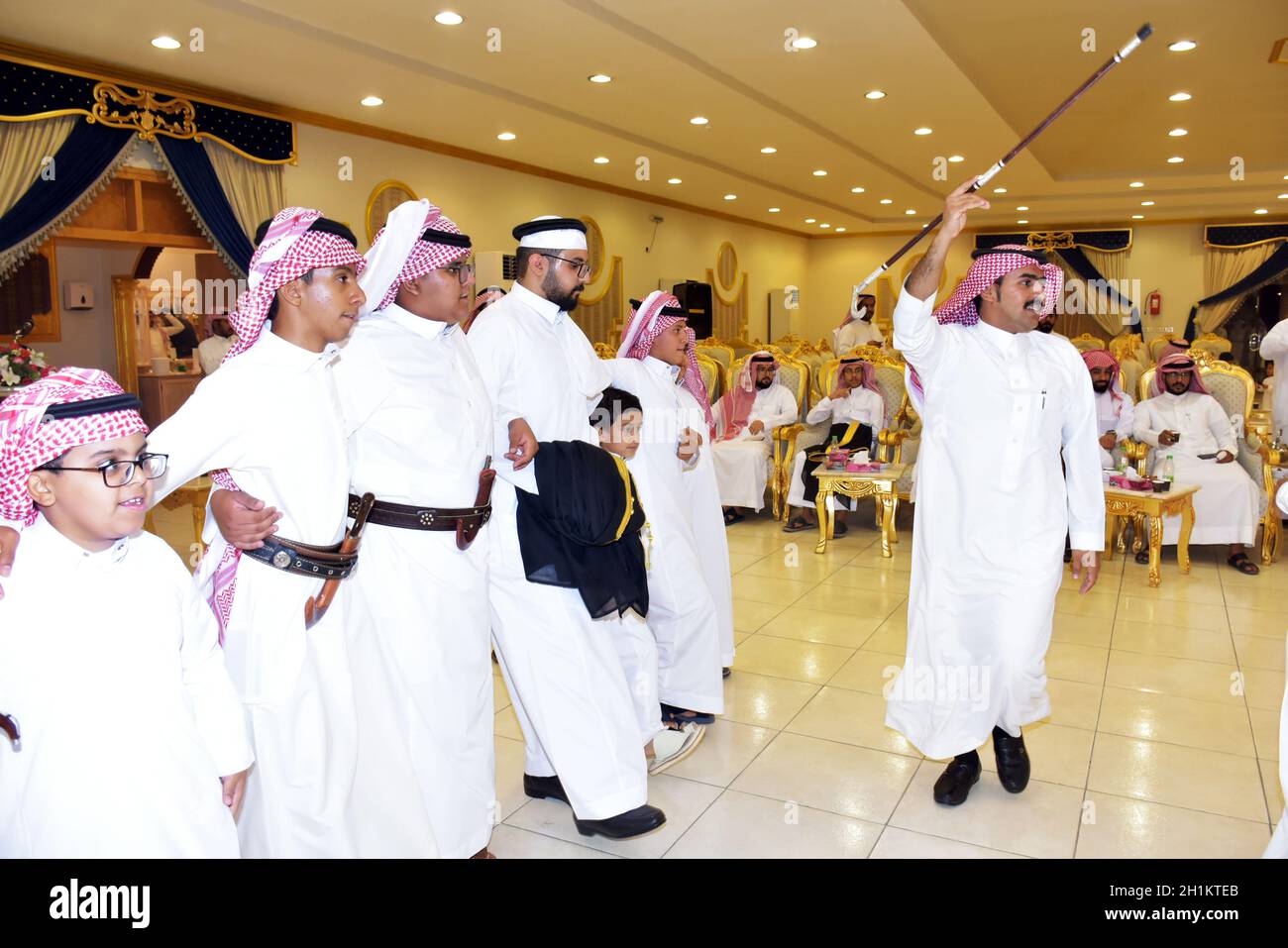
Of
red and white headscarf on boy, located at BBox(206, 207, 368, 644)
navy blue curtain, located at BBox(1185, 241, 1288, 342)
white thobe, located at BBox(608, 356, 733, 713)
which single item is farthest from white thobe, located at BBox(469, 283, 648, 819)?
navy blue curtain, located at BBox(1185, 241, 1288, 342)

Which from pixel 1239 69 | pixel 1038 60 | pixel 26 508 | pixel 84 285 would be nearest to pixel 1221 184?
pixel 1239 69

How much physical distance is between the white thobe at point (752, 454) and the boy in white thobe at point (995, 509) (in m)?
4.02

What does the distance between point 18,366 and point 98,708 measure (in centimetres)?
420

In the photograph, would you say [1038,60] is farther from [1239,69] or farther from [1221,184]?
[1221,184]

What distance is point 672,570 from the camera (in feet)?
10.5

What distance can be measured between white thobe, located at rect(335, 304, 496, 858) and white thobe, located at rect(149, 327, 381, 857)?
0.68 ft

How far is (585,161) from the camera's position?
9859 millimetres

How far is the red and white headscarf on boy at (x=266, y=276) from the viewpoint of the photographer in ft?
5.75

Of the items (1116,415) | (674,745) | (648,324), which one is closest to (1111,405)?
(1116,415)

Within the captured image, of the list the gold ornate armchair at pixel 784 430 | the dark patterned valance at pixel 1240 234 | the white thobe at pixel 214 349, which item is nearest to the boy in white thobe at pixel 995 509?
the gold ornate armchair at pixel 784 430

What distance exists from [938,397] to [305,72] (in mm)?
5266

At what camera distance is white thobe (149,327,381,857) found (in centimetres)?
171

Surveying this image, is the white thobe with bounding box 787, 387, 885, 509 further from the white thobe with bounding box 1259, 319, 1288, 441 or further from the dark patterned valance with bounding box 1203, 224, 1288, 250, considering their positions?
the dark patterned valance with bounding box 1203, 224, 1288, 250

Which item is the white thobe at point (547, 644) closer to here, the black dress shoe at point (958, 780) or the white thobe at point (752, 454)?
the black dress shoe at point (958, 780)
